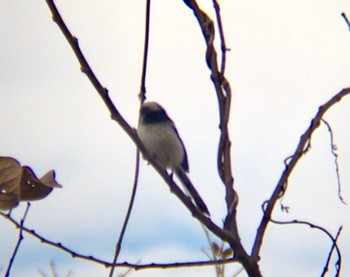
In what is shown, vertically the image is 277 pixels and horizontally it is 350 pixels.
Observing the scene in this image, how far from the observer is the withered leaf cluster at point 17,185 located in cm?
142

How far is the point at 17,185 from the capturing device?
4.69 ft

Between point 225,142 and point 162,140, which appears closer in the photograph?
point 225,142

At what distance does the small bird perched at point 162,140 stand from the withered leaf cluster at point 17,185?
316cm

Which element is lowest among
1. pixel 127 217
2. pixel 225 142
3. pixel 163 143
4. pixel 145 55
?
pixel 127 217

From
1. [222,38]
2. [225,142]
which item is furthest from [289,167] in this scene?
[222,38]

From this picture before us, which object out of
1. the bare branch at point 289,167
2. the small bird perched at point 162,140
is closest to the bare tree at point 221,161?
the bare branch at point 289,167

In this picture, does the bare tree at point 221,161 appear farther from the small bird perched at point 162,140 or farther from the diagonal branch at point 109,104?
the small bird perched at point 162,140

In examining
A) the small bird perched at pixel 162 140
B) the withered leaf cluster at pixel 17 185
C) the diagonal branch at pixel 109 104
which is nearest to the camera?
the diagonal branch at pixel 109 104

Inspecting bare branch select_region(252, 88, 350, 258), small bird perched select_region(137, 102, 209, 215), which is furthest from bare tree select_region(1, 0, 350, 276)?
small bird perched select_region(137, 102, 209, 215)

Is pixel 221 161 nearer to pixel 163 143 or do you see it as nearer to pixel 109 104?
pixel 109 104

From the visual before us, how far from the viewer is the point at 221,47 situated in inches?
60.2

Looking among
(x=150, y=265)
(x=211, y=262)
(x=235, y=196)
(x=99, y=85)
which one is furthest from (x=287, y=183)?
(x=99, y=85)

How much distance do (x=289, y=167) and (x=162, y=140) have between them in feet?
10.9

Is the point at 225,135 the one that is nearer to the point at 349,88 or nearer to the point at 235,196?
the point at 235,196
